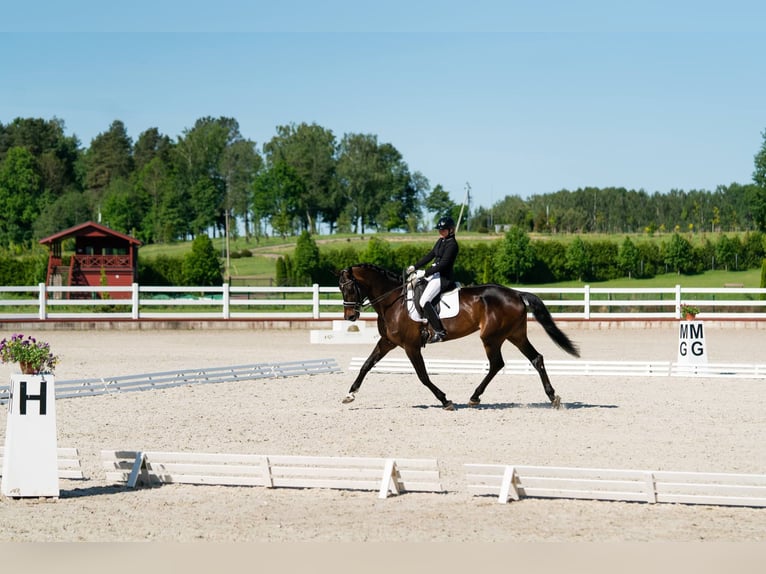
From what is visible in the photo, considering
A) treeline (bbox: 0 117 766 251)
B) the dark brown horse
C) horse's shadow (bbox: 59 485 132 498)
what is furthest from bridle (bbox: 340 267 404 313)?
treeline (bbox: 0 117 766 251)

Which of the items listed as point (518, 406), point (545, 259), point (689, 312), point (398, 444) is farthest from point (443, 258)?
point (545, 259)

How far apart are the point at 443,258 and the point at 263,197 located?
255 ft

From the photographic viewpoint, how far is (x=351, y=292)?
42.3 feet

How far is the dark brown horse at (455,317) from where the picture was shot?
12.8 m

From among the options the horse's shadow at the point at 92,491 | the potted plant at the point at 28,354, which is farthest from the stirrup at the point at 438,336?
the potted plant at the point at 28,354

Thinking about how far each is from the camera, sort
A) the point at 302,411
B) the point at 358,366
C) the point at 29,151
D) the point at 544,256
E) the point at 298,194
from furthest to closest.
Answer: the point at 29,151 < the point at 298,194 < the point at 544,256 < the point at 358,366 < the point at 302,411

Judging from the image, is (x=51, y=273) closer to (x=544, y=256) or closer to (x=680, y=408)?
(x=544, y=256)

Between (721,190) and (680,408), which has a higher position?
(721,190)

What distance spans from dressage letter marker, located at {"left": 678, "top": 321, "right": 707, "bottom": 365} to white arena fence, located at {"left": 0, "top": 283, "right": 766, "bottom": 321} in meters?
7.38

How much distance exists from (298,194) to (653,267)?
1517 inches

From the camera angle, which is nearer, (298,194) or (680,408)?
(680,408)

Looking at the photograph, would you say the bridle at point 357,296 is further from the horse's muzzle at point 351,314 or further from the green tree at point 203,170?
the green tree at point 203,170

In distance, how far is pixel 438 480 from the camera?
7762mm

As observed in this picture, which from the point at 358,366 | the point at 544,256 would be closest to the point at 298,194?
the point at 544,256
